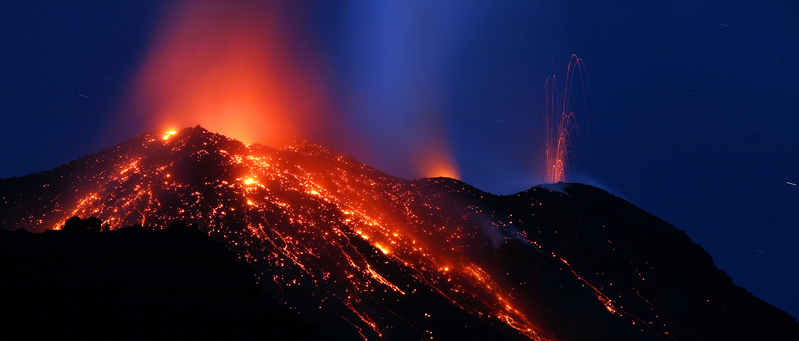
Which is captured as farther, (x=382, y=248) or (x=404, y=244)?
(x=404, y=244)

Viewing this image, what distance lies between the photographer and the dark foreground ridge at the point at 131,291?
6.68 m

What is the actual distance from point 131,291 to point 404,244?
78.6 feet

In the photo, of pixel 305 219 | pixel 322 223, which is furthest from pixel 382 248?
pixel 305 219

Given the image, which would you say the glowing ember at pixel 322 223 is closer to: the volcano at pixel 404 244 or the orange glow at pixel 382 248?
the volcano at pixel 404 244

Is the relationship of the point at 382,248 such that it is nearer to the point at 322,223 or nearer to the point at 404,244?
the point at 404,244

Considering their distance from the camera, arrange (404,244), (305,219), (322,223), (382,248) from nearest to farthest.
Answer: (382,248) → (305,219) → (322,223) → (404,244)

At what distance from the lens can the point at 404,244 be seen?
3094 cm

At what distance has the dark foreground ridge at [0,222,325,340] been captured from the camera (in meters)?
6.68

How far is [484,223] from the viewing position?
3853 cm

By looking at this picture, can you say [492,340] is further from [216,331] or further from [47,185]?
[47,185]

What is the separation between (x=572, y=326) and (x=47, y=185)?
40208 millimetres

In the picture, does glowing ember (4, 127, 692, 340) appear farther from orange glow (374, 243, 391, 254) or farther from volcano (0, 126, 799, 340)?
orange glow (374, 243, 391, 254)

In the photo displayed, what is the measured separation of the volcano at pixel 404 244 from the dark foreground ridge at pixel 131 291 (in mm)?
10965

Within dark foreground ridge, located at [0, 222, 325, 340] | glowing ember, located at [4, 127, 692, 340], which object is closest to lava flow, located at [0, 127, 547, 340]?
glowing ember, located at [4, 127, 692, 340]
